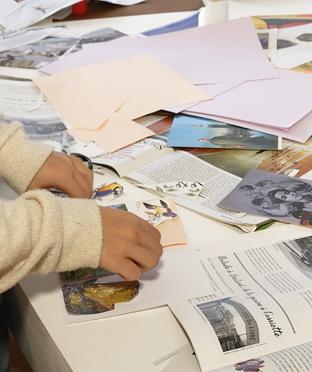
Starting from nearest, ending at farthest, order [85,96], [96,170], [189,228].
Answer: [189,228] < [96,170] < [85,96]

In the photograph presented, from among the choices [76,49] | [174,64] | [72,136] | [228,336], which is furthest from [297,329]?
[76,49]

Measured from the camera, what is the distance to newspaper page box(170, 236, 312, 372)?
0.55m

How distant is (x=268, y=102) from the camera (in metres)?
0.96

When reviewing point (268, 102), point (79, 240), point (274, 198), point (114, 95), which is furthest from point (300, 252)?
point (114, 95)

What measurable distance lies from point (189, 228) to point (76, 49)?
586 millimetres

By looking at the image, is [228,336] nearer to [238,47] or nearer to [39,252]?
[39,252]

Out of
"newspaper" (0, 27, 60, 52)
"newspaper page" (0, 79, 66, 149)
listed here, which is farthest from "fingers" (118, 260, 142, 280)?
"newspaper" (0, 27, 60, 52)

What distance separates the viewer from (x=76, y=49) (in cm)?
120

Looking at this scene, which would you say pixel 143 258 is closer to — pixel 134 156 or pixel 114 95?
pixel 134 156

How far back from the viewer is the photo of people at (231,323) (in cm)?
56

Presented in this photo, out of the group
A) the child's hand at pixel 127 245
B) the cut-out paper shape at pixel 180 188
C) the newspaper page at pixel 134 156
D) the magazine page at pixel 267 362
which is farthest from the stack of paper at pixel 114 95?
the magazine page at pixel 267 362

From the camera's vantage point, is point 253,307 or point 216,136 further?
point 216,136

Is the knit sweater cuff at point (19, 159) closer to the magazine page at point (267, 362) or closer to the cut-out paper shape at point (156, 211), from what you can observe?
the cut-out paper shape at point (156, 211)

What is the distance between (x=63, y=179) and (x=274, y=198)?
248 millimetres
